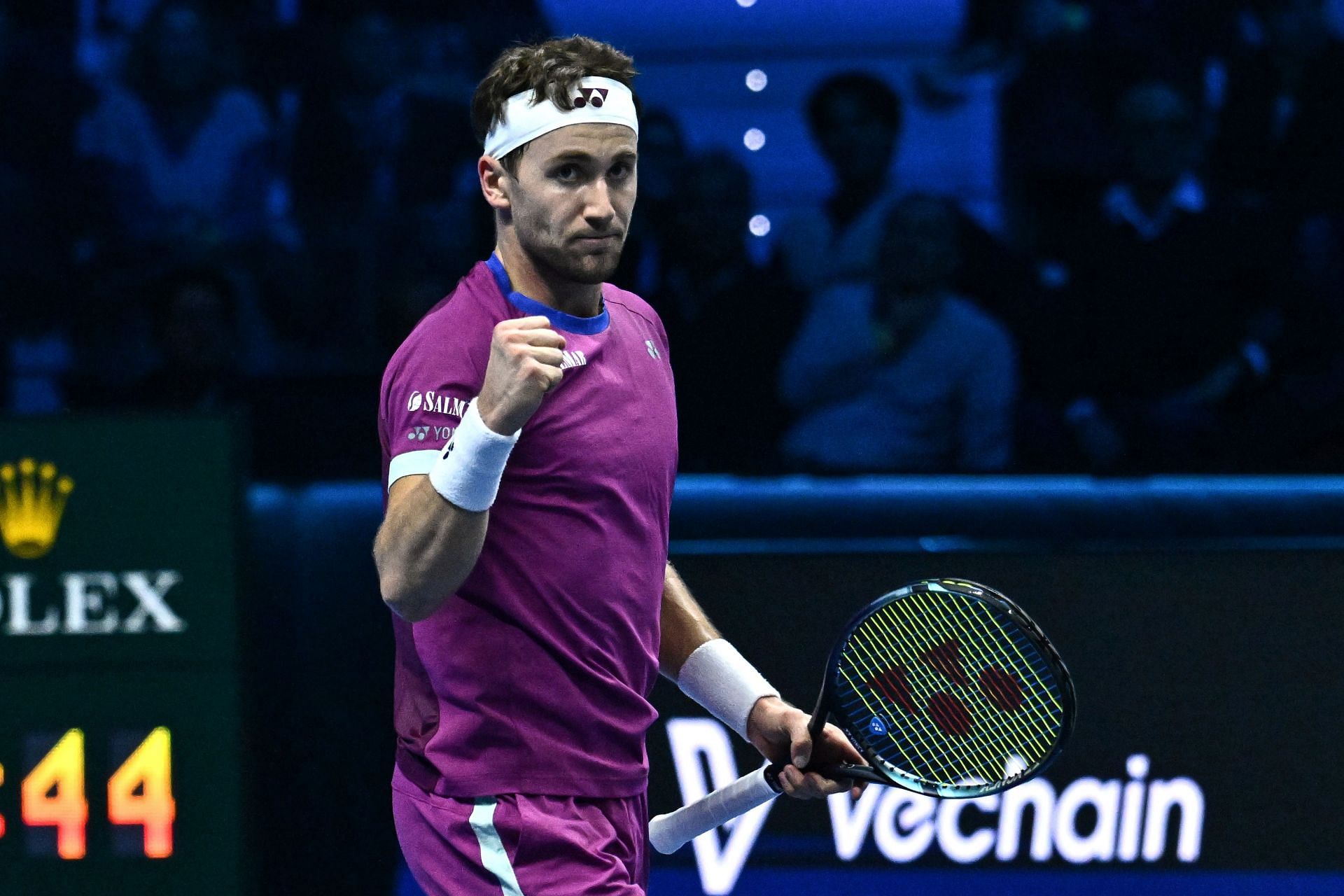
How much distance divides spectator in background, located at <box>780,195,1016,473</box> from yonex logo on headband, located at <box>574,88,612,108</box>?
269cm

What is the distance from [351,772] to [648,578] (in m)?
1.89

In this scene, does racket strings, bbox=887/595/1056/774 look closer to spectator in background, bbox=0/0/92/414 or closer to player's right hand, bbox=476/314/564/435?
player's right hand, bbox=476/314/564/435

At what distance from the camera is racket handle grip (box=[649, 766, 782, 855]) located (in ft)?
8.86

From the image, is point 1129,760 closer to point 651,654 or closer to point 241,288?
point 651,654

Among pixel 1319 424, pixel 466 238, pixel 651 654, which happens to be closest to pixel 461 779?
pixel 651 654

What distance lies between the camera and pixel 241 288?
218 inches

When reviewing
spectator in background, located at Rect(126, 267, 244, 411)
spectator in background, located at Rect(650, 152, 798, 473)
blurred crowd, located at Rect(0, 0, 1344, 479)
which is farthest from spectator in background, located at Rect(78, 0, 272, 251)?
spectator in background, located at Rect(650, 152, 798, 473)

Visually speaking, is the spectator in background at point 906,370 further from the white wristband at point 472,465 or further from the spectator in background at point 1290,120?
the white wristband at point 472,465

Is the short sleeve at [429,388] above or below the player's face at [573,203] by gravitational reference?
below

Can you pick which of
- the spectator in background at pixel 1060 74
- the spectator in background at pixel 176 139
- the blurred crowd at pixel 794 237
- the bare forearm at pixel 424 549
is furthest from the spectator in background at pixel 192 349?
the bare forearm at pixel 424 549

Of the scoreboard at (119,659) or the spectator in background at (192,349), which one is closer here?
the scoreboard at (119,659)

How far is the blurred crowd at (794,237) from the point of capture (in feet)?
17.2

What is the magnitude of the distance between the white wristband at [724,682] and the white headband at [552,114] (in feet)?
2.71

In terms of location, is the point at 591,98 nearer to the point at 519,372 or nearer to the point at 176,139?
the point at 519,372
